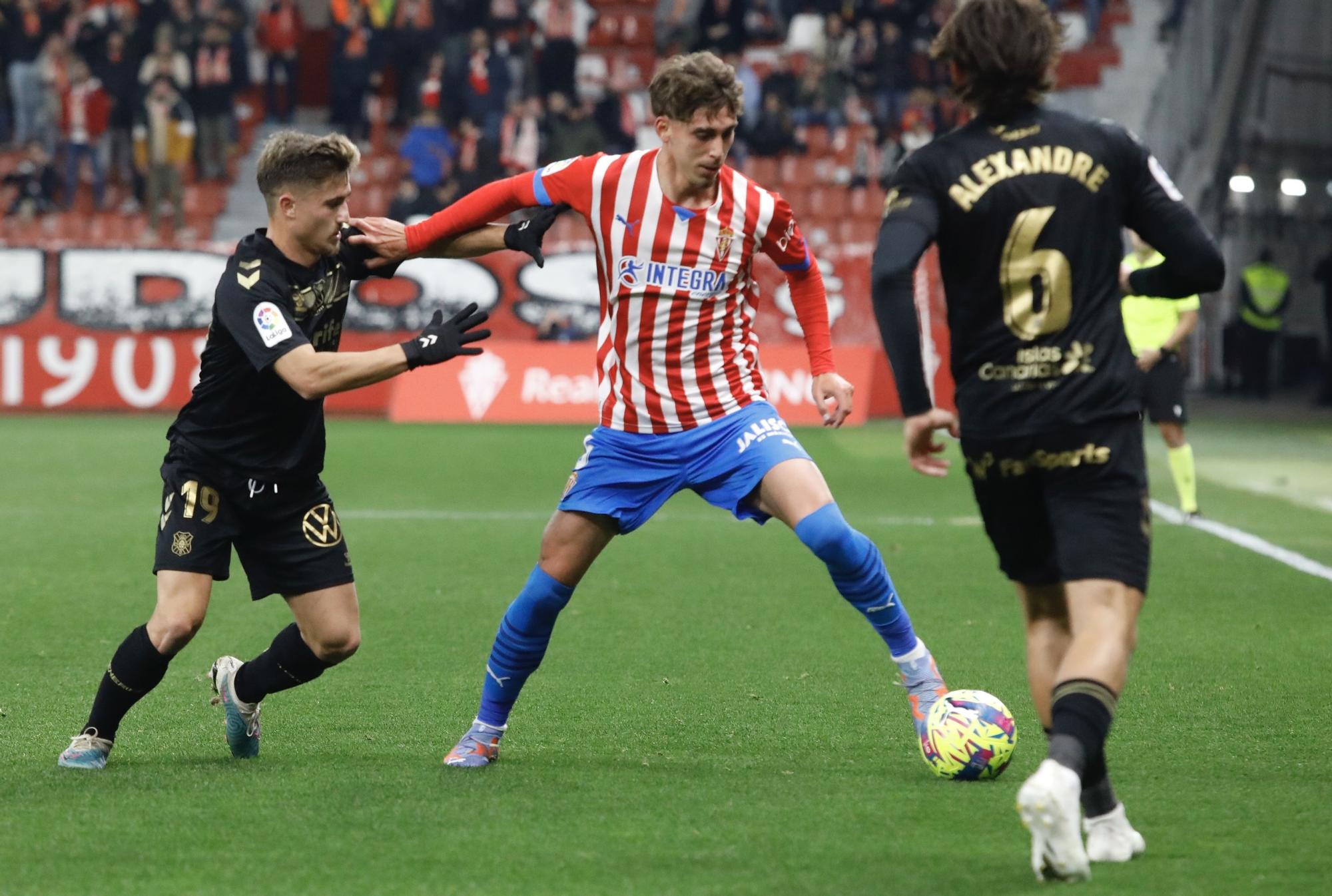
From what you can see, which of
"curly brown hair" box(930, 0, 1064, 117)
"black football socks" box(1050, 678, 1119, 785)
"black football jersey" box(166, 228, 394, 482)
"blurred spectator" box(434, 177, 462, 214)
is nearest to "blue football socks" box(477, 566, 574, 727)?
"black football jersey" box(166, 228, 394, 482)

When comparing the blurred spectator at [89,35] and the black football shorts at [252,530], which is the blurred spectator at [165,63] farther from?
the black football shorts at [252,530]

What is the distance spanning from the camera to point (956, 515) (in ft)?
40.0

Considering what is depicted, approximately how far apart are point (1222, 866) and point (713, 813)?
49.8 inches

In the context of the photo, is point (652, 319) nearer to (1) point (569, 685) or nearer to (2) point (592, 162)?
(2) point (592, 162)

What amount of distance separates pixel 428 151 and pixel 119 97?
4363 millimetres

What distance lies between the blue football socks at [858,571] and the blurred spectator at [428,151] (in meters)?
18.6

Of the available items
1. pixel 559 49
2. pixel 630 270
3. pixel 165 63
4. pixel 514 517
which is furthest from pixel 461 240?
pixel 165 63

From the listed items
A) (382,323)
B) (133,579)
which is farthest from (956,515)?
(382,323)

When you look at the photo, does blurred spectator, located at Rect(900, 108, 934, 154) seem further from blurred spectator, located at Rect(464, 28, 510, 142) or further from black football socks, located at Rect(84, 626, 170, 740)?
black football socks, located at Rect(84, 626, 170, 740)

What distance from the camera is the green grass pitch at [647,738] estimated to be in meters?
4.02

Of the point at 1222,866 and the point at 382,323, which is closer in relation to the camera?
the point at 1222,866

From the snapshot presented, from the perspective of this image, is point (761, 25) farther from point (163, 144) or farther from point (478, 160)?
point (163, 144)

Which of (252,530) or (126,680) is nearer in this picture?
(126,680)

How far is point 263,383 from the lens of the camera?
199 inches
